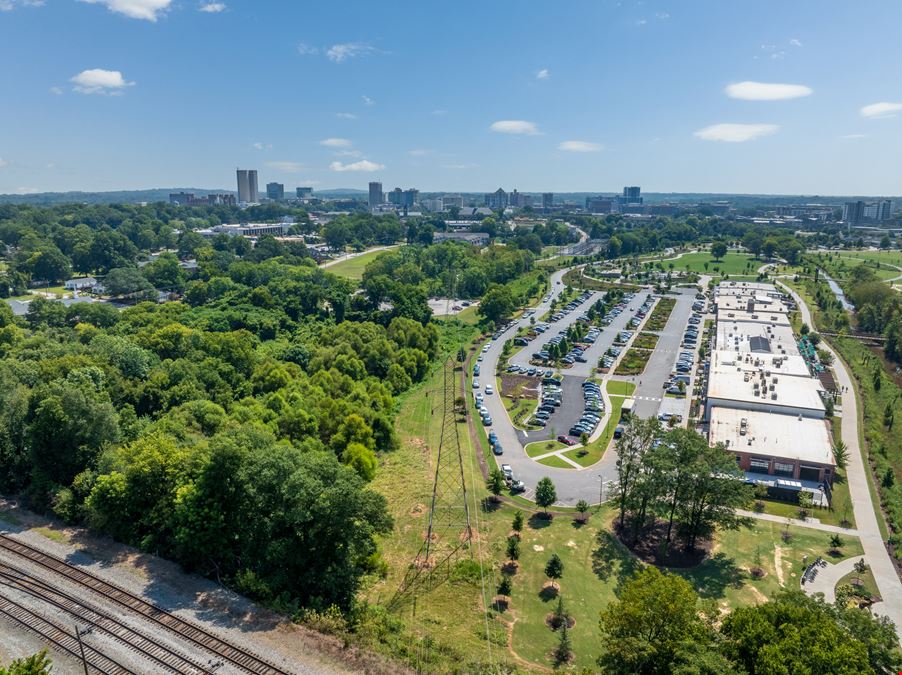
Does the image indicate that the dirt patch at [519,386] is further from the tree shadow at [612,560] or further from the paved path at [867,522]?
the paved path at [867,522]

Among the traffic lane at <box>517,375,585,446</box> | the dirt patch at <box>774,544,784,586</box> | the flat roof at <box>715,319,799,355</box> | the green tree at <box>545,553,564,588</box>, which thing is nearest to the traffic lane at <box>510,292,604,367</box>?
the traffic lane at <box>517,375,585,446</box>

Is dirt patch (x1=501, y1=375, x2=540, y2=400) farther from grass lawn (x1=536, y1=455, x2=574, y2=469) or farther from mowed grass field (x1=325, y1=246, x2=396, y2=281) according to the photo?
mowed grass field (x1=325, y1=246, x2=396, y2=281)

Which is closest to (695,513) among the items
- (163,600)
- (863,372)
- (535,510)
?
(535,510)

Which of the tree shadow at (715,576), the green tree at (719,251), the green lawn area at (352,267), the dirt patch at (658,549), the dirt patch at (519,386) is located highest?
the green tree at (719,251)

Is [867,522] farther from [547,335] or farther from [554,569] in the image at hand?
[547,335]

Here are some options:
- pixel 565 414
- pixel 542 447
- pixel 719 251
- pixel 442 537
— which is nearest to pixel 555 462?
pixel 542 447

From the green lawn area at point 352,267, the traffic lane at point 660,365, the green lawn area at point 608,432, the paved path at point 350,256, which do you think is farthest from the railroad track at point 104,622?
the paved path at point 350,256
